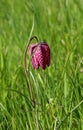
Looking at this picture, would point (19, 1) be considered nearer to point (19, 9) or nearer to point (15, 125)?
point (19, 9)

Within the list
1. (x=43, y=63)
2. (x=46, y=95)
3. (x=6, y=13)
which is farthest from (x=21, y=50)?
(x=43, y=63)

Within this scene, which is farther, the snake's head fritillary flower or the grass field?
the grass field

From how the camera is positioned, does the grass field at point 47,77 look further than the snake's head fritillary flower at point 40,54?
Yes

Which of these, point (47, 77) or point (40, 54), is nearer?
point (40, 54)

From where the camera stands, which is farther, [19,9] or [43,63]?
[19,9]
